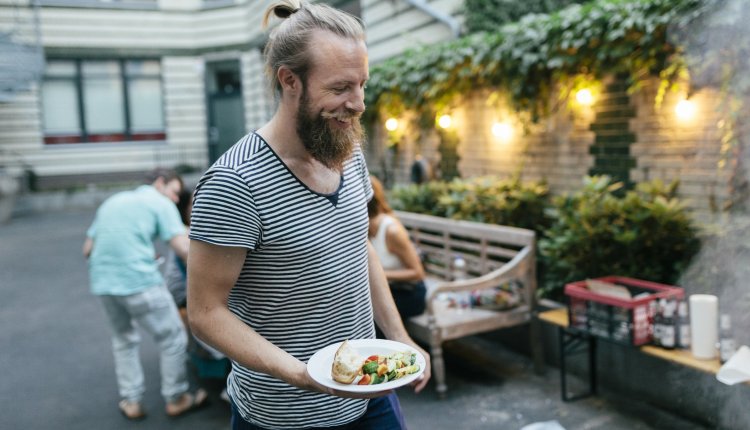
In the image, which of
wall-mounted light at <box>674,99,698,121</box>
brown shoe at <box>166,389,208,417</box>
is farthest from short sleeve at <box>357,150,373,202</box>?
wall-mounted light at <box>674,99,698,121</box>

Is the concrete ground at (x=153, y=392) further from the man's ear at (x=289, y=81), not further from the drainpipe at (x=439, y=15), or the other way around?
the drainpipe at (x=439, y=15)

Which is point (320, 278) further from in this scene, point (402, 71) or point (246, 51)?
point (246, 51)

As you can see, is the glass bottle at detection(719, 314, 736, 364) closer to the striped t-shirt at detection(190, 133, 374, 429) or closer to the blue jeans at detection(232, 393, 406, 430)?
the blue jeans at detection(232, 393, 406, 430)

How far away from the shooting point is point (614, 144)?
6426 mm

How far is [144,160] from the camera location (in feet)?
74.5

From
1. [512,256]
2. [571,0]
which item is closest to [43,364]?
[512,256]

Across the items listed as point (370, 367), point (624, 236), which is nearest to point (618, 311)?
point (624, 236)

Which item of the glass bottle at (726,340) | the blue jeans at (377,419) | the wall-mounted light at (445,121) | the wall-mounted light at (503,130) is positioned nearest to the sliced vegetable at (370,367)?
the blue jeans at (377,419)

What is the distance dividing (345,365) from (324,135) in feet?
2.25

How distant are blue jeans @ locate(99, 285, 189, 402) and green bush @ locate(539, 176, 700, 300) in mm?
3192

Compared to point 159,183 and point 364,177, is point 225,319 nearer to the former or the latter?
point 364,177

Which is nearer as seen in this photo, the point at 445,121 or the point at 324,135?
the point at 324,135

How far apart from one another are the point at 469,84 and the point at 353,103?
21.8 ft

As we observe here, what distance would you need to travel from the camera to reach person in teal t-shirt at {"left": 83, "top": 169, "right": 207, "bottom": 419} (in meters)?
4.93
